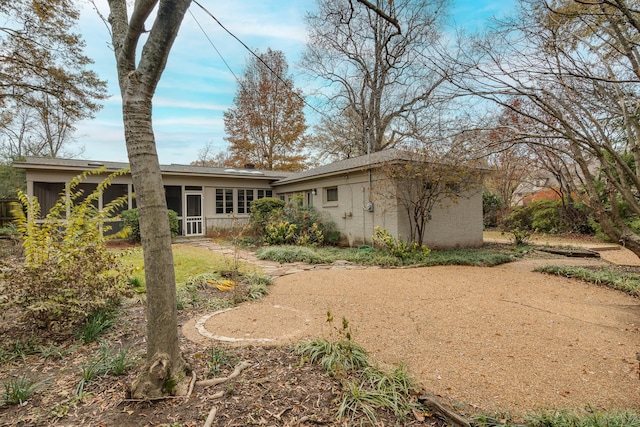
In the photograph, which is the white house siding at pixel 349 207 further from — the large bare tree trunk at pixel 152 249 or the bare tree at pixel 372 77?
the large bare tree trunk at pixel 152 249

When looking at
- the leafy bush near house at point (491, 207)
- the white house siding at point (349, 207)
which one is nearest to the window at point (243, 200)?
the white house siding at point (349, 207)

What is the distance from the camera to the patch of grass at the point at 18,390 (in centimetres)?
217

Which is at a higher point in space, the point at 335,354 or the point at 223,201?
the point at 223,201

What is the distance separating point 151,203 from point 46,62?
1253 centimetres

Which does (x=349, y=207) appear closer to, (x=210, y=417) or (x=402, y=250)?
(x=402, y=250)

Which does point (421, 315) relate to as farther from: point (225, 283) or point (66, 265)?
point (66, 265)

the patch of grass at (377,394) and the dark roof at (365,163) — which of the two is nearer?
the patch of grass at (377,394)

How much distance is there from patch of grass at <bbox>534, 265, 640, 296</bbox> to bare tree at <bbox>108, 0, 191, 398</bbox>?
737 cm

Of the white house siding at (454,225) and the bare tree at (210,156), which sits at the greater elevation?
the bare tree at (210,156)

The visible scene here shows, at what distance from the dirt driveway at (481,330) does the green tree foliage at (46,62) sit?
10843 mm

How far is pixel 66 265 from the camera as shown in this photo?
10.9ft

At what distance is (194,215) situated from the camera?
15047 mm

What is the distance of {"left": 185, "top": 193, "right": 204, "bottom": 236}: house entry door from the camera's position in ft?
47.7

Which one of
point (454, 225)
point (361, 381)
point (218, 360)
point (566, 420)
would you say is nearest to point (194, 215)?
point (454, 225)
